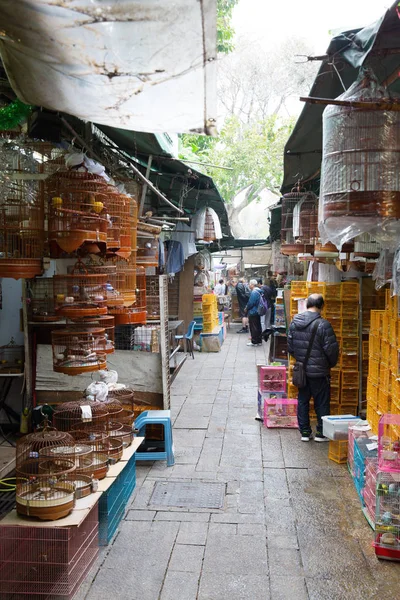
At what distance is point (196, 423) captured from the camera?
30.1 feet

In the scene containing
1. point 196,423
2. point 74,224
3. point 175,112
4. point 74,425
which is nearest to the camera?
point 175,112

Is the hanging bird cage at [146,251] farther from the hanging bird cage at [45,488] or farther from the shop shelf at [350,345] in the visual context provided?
the hanging bird cage at [45,488]

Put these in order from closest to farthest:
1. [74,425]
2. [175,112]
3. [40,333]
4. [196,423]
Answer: [175,112], [74,425], [40,333], [196,423]

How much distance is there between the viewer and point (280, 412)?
8.95m

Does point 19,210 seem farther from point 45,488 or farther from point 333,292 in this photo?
point 333,292

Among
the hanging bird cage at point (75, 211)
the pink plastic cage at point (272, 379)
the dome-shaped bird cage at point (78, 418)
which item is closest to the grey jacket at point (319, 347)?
the pink plastic cage at point (272, 379)

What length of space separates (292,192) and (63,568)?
6.59 m

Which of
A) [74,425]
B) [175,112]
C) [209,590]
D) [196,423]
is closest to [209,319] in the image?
[196,423]

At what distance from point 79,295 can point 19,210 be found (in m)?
0.87

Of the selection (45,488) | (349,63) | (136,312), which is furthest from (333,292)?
(45,488)

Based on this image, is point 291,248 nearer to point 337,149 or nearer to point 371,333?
point 371,333

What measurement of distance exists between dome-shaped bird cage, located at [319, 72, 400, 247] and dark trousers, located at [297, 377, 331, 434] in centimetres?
465

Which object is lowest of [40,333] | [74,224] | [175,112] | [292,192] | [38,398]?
[38,398]

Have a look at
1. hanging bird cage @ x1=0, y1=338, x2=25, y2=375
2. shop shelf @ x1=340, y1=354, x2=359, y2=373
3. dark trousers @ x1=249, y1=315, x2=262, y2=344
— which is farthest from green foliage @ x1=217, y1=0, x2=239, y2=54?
hanging bird cage @ x1=0, y1=338, x2=25, y2=375
